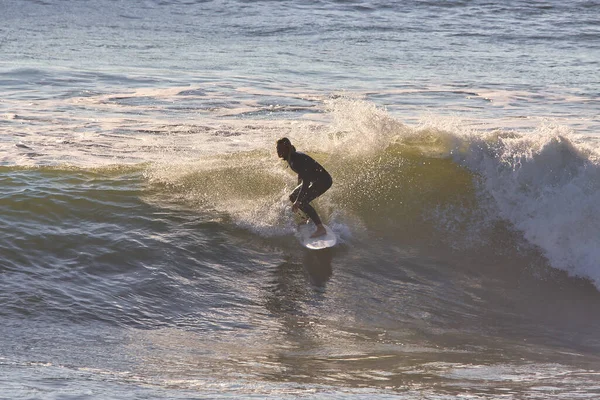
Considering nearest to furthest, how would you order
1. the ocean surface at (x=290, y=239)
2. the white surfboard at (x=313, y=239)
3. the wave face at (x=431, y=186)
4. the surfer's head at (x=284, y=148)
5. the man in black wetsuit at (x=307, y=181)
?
the ocean surface at (x=290, y=239) → the surfer's head at (x=284, y=148) → the man in black wetsuit at (x=307, y=181) → the white surfboard at (x=313, y=239) → the wave face at (x=431, y=186)

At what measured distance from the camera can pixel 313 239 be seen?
10.2 m

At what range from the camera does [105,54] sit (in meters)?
23.1

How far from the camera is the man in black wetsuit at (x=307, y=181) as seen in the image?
32.6ft

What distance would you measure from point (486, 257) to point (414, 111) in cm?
723

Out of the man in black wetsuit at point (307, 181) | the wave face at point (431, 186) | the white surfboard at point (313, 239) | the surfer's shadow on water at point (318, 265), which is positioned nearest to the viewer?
the surfer's shadow on water at point (318, 265)

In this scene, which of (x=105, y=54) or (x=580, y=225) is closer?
(x=580, y=225)

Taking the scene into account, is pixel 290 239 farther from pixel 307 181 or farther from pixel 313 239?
pixel 307 181

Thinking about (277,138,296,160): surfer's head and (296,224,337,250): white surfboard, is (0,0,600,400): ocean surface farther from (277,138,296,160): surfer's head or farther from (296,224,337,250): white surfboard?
Result: (277,138,296,160): surfer's head

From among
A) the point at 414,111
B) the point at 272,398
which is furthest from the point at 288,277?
the point at 414,111

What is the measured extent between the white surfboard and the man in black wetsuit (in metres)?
0.07

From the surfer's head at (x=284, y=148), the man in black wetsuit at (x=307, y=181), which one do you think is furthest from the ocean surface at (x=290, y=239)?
the surfer's head at (x=284, y=148)

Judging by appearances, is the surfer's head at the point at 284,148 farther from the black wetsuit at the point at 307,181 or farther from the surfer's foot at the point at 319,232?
the surfer's foot at the point at 319,232

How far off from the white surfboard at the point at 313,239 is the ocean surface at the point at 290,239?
0.37 feet

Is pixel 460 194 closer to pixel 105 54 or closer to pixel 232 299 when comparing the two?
pixel 232 299
